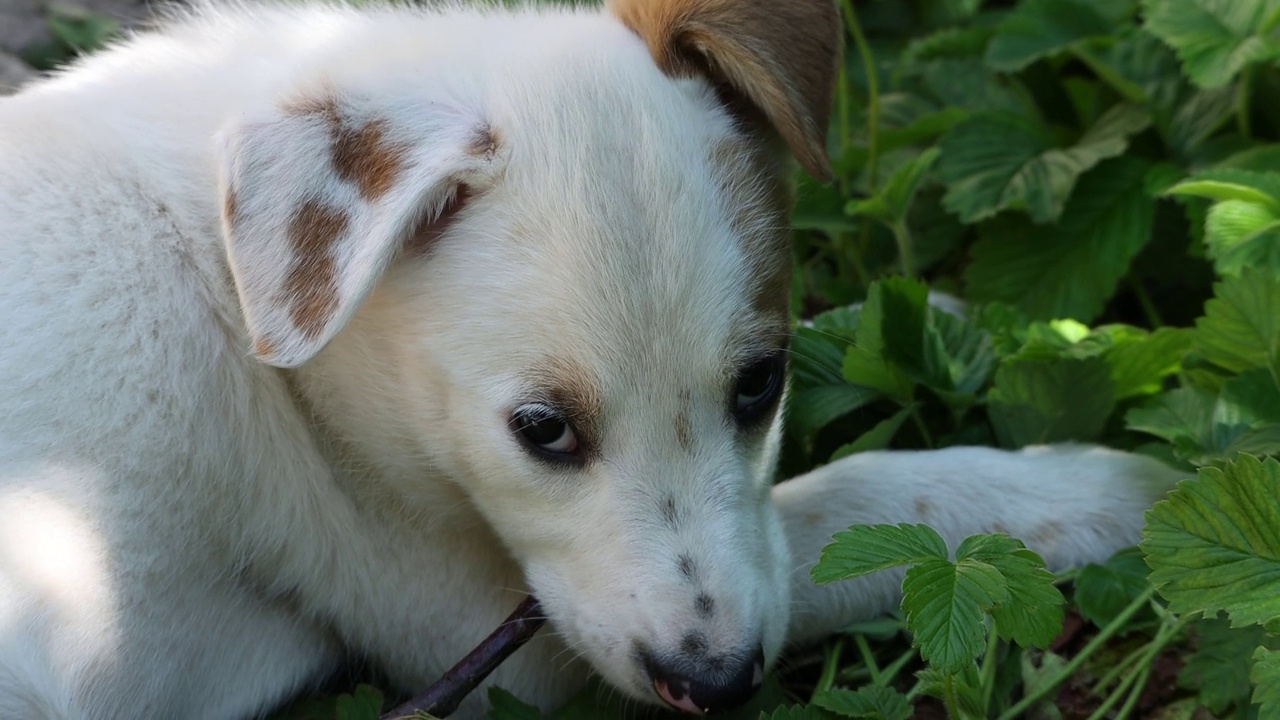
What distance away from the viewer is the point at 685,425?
2.41 metres

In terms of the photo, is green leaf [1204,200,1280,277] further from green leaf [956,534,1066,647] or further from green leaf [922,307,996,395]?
green leaf [956,534,1066,647]

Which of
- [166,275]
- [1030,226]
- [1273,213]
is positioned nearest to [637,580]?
Result: [166,275]

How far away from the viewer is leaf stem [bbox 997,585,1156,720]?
2613 millimetres

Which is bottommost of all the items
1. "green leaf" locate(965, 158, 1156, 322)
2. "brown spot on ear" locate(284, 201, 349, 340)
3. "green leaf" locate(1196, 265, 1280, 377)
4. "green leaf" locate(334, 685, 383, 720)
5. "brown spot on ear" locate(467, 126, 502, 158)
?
"green leaf" locate(965, 158, 1156, 322)

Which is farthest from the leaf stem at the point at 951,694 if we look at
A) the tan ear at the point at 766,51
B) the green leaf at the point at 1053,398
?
the tan ear at the point at 766,51

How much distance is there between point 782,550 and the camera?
2.60 m

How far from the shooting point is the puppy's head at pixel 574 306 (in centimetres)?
227

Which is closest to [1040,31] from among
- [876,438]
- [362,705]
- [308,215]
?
[876,438]

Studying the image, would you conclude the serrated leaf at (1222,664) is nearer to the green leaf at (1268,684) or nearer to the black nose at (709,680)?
the green leaf at (1268,684)

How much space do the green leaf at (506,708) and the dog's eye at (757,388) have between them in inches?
26.6

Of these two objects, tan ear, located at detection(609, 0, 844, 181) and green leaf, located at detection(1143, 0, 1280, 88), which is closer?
tan ear, located at detection(609, 0, 844, 181)

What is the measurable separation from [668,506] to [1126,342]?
135 cm

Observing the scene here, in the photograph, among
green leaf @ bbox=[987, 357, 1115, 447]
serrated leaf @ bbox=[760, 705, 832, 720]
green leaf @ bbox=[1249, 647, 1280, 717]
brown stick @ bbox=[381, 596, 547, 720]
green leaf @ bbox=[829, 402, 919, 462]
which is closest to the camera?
green leaf @ bbox=[1249, 647, 1280, 717]

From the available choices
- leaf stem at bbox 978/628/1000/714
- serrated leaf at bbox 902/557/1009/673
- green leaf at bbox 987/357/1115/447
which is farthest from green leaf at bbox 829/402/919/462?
serrated leaf at bbox 902/557/1009/673
